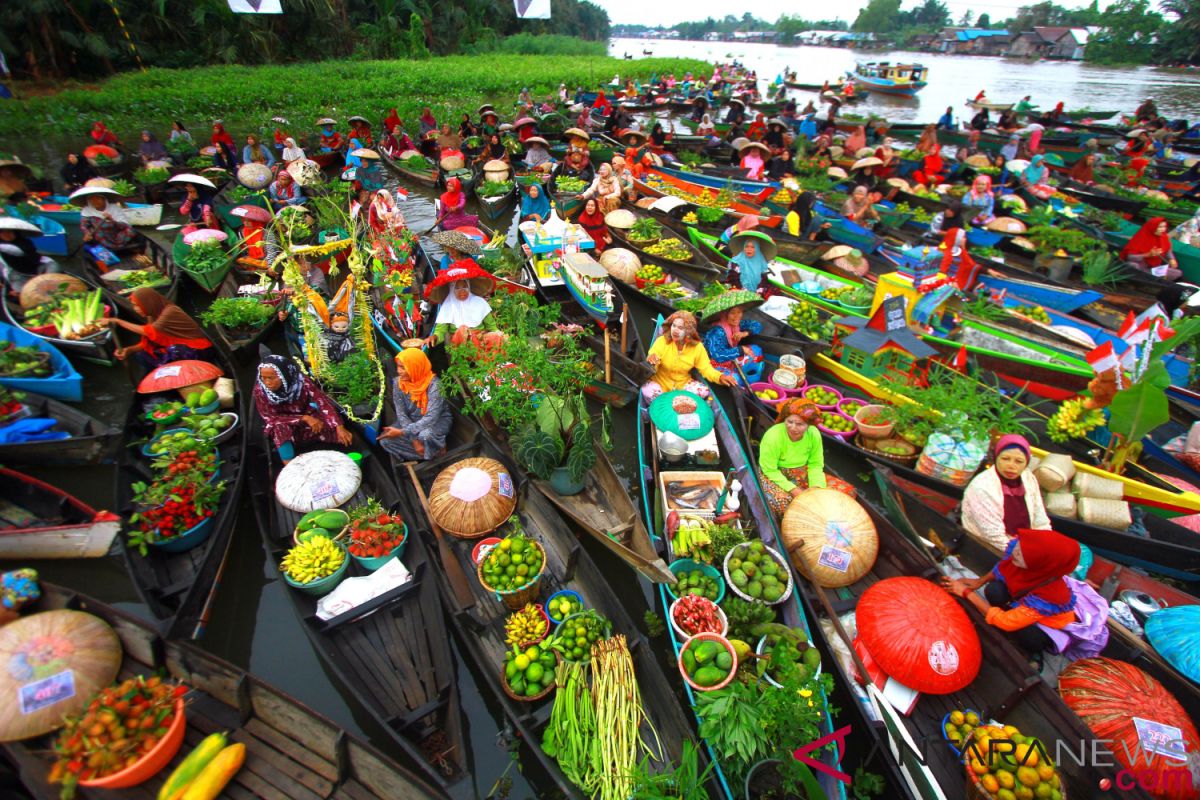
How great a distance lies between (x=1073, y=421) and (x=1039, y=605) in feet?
13.5

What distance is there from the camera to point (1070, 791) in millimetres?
4051

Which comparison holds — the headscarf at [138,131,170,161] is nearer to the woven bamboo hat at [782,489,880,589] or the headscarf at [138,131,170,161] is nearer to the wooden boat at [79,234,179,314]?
the wooden boat at [79,234,179,314]

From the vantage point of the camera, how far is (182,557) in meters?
5.92

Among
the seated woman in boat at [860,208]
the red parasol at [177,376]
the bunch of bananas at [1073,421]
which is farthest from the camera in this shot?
the seated woman in boat at [860,208]

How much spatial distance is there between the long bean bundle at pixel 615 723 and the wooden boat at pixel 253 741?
1.25 meters

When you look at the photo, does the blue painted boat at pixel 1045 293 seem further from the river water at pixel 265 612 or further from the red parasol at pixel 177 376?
the red parasol at pixel 177 376

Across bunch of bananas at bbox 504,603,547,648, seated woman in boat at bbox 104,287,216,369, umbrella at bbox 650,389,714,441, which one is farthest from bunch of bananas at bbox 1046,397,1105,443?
seated woman in boat at bbox 104,287,216,369

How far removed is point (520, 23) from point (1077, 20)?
290 ft

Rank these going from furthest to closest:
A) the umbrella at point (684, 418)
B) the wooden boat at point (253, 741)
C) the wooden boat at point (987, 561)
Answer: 1. the umbrella at point (684, 418)
2. the wooden boat at point (987, 561)
3. the wooden boat at point (253, 741)

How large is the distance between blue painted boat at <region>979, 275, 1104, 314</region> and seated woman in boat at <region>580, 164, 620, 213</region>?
8.82 metres

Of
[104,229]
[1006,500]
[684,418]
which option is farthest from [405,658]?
[104,229]

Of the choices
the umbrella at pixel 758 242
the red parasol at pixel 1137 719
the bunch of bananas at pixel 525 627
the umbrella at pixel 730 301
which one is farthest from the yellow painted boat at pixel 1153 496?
the bunch of bananas at pixel 525 627

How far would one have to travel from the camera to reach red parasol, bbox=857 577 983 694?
14.9 feet

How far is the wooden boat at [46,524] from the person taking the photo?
553 cm
